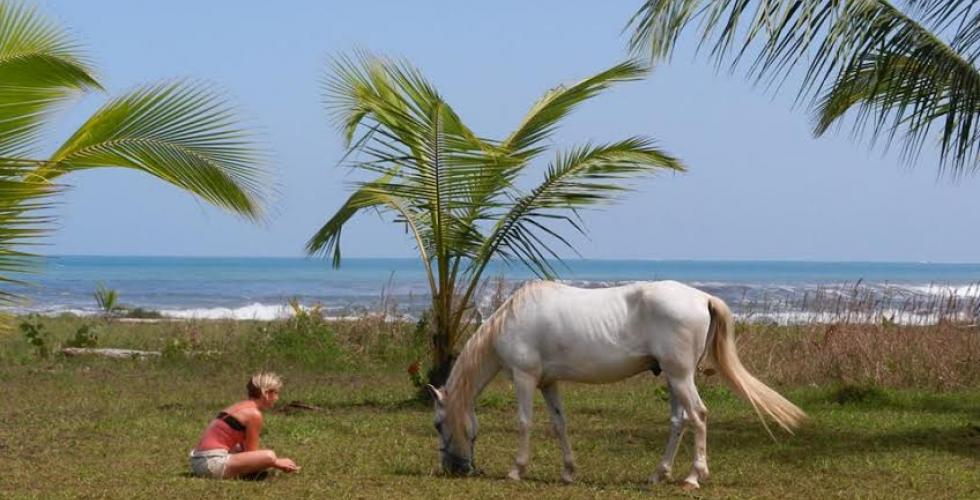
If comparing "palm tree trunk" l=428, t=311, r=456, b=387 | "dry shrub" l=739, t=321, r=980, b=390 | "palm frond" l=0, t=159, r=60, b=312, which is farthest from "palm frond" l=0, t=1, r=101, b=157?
"dry shrub" l=739, t=321, r=980, b=390

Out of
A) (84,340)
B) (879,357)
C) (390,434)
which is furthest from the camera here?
(84,340)

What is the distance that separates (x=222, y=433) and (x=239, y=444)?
138 millimetres

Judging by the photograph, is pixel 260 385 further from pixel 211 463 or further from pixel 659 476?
pixel 659 476

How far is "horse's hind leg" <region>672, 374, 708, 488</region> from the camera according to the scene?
7875 mm

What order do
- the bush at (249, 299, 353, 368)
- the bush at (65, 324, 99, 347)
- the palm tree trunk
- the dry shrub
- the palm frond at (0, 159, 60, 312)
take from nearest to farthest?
the palm frond at (0, 159, 60, 312) → the palm tree trunk → the dry shrub → the bush at (249, 299, 353, 368) → the bush at (65, 324, 99, 347)

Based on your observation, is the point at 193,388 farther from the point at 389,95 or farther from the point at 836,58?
the point at 836,58

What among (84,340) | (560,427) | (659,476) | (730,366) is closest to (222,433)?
(560,427)

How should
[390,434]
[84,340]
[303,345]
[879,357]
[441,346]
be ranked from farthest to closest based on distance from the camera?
[84,340] → [303,345] → [879,357] → [441,346] → [390,434]

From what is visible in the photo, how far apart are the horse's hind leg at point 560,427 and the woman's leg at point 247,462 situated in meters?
1.78

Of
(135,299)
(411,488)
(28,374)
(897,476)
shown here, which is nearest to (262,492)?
(411,488)

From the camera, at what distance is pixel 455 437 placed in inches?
323

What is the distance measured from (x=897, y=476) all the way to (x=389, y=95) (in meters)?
5.87

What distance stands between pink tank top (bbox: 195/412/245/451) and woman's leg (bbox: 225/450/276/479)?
131 mm

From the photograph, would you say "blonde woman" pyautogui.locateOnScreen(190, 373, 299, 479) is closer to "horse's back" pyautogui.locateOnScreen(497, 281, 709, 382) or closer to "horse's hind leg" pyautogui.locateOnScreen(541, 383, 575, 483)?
"horse's back" pyautogui.locateOnScreen(497, 281, 709, 382)
